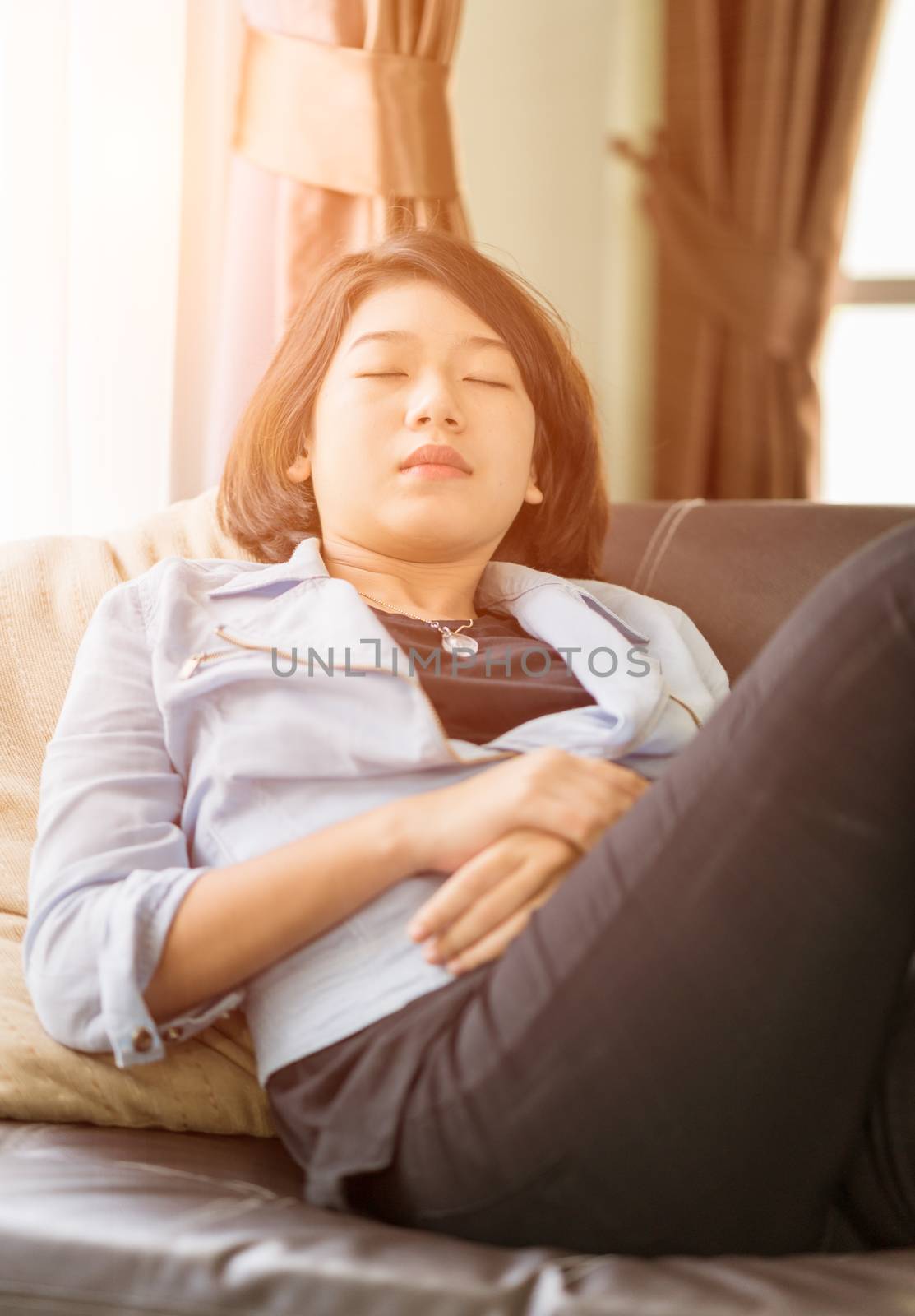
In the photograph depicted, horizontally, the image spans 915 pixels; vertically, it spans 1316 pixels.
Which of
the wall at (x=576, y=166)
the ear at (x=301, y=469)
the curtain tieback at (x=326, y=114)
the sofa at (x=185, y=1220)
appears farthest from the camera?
the wall at (x=576, y=166)

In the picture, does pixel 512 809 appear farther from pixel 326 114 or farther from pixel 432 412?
pixel 326 114

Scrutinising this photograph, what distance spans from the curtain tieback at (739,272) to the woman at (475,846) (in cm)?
163

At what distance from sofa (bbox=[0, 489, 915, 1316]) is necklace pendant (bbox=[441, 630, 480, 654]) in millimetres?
343

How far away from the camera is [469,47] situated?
2320 mm

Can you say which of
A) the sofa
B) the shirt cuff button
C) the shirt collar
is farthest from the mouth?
the shirt cuff button

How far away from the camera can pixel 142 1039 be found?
818mm

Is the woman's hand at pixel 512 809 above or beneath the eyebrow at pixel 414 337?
beneath

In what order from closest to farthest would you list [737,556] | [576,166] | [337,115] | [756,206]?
[737,556]
[337,115]
[576,166]
[756,206]

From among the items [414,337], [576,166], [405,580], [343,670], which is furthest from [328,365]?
[576,166]

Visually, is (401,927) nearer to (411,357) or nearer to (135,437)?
(411,357)

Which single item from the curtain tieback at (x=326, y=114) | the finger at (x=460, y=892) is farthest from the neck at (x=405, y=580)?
the curtain tieback at (x=326, y=114)

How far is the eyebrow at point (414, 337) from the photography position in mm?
1074

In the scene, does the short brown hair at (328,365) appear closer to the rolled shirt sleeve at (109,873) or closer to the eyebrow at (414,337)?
the eyebrow at (414,337)

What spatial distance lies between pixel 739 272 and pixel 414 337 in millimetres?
1779
